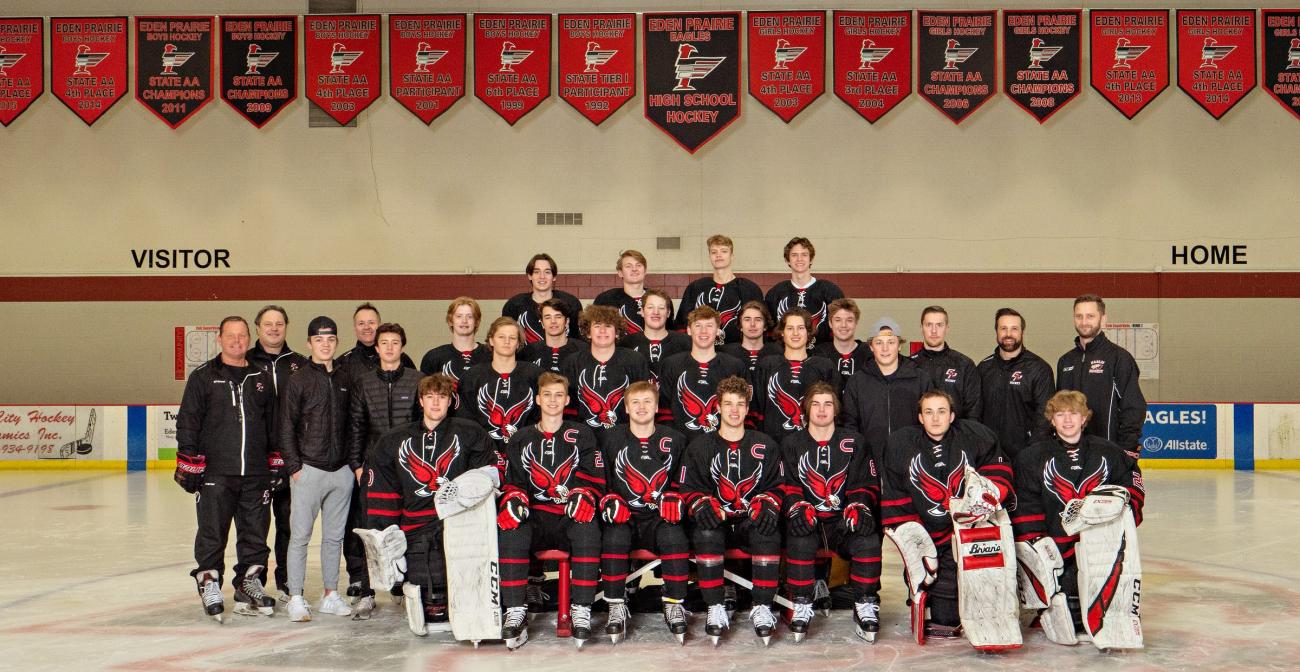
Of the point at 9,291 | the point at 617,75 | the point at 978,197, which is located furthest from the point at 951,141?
the point at 9,291

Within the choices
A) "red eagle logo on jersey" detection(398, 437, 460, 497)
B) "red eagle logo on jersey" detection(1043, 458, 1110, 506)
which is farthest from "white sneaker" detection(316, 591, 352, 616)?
"red eagle logo on jersey" detection(1043, 458, 1110, 506)

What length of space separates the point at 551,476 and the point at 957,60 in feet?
33.0

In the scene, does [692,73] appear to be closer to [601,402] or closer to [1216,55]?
[1216,55]

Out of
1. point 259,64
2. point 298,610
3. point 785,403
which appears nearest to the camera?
point 298,610

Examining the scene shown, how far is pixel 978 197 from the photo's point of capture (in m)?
14.3

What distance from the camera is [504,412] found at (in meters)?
6.37

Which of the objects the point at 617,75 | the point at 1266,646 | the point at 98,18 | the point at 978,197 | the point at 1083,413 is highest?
the point at 98,18

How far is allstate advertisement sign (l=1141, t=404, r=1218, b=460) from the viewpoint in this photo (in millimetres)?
13516

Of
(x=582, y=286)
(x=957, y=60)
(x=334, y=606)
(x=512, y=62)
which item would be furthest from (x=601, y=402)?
(x=957, y=60)

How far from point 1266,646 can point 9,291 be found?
14.7m

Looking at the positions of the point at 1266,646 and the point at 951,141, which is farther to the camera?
the point at 951,141

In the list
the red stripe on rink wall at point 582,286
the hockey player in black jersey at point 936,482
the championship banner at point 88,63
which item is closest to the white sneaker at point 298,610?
the hockey player in black jersey at point 936,482

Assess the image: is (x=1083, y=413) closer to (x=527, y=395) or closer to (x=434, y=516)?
(x=527, y=395)

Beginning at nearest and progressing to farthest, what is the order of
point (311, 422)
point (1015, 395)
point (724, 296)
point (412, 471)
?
point (412, 471), point (311, 422), point (1015, 395), point (724, 296)
